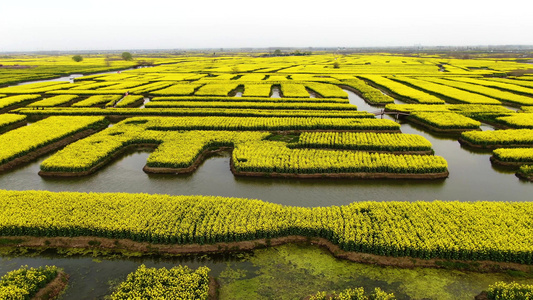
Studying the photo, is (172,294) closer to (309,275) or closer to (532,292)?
(309,275)

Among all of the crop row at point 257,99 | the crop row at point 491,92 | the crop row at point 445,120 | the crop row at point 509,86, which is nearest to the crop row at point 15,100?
the crop row at point 257,99

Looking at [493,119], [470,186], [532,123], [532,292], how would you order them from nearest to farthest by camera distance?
[532,292], [470,186], [532,123], [493,119]

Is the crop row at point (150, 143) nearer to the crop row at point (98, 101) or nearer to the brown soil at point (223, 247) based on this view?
the brown soil at point (223, 247)

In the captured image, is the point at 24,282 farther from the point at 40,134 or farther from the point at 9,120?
the point at 9,120

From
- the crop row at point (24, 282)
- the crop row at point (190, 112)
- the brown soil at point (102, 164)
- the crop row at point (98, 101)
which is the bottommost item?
the crop row at point (24, 282)

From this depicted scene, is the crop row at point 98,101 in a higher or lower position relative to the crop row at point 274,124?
higher

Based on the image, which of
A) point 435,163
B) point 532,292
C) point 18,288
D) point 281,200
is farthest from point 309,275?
point 435,163

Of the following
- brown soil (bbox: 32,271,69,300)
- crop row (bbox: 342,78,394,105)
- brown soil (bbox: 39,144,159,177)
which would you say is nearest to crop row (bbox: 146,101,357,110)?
crop row (bbox: 342,78,394,105)
